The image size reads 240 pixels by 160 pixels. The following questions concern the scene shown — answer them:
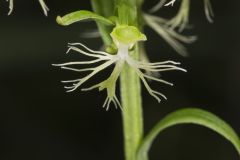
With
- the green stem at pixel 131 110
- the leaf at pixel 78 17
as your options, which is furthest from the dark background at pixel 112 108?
the leaf at pixel 78 17

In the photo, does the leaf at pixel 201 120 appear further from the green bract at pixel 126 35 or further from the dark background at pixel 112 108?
the dark background at pixel 112 108

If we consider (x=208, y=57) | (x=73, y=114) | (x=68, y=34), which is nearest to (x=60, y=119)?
(x=73, y=114)

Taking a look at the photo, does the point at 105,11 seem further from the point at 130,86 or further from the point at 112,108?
the point at 112,108

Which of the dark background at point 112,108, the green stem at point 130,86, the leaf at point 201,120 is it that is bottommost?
the leaf at point 201,120

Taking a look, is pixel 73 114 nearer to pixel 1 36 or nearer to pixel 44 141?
pixel 44 141

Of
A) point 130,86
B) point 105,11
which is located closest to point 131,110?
point 130,86
